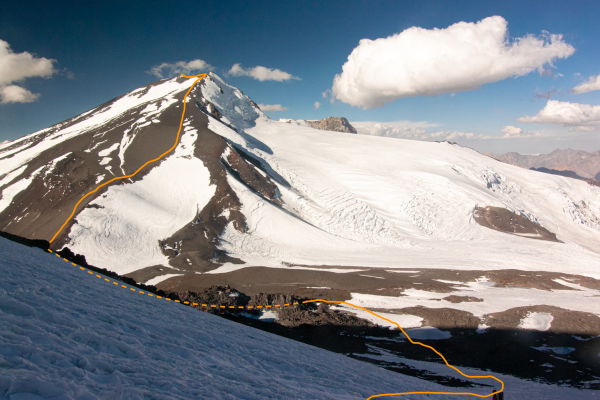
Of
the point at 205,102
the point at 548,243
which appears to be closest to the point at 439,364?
the point at 548,243

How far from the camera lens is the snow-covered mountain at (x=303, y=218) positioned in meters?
26.6

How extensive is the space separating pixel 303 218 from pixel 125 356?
132 ft

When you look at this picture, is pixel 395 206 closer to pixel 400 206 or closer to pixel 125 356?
pixel 400 206

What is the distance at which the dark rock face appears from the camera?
1817 inches

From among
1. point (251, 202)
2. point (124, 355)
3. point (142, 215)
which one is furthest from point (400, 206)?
point (124, 355)

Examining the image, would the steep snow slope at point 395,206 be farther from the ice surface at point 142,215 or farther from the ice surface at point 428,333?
the ice surface at point 428,333

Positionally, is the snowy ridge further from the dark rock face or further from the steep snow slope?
the dark rock face

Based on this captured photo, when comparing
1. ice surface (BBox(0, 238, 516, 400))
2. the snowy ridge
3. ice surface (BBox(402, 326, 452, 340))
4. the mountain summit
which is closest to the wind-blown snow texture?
ice surface (BBox(0, 238, 516, 400))

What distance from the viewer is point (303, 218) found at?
1727 inches

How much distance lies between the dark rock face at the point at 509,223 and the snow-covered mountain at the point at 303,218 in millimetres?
254

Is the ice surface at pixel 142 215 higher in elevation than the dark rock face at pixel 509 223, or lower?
lower

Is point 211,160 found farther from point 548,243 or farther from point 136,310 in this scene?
point 548,243

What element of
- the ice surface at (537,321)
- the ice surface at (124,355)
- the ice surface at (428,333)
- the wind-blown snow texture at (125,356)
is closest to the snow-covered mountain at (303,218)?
the ice surface at (537,321)

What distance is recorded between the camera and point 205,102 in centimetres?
6606
